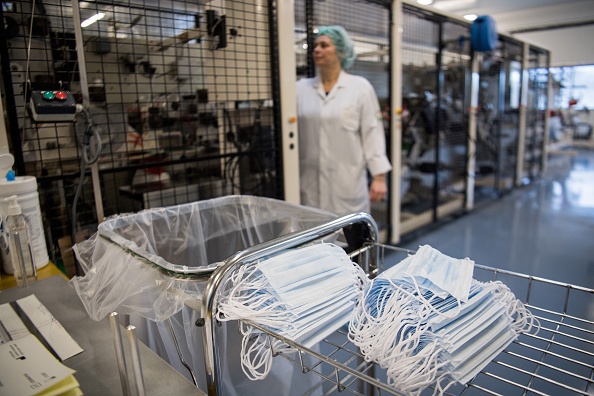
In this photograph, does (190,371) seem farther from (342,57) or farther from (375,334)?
(342,57)

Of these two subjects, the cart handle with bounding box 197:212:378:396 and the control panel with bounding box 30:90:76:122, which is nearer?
the cart handle with bounding box 197:212:378:396

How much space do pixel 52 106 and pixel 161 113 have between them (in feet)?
2.50

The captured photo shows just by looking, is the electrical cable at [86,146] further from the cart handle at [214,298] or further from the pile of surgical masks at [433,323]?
the pile of surgical masks at [433,323]

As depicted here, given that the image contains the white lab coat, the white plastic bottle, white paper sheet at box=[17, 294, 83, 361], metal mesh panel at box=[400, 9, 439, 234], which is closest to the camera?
white paper sheet at box=[17, 294, 83, 361]

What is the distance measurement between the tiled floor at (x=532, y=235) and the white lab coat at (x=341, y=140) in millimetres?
764

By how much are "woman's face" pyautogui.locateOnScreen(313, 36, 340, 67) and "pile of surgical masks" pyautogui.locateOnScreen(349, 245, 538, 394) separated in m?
1.96

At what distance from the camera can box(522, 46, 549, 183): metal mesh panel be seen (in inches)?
251

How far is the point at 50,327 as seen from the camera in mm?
875

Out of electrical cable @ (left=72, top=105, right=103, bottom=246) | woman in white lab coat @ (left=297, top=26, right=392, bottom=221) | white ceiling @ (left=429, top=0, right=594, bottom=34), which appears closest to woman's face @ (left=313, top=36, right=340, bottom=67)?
woman in white lab coat @ (left=297, top=26, right=392, bottom=221)

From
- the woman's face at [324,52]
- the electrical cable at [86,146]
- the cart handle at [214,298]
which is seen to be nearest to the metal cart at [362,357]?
the cart handle at [214,298]

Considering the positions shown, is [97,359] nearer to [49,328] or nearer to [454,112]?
[49,328]

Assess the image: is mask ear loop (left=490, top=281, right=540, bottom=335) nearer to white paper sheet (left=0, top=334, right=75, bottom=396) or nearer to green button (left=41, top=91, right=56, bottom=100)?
white paper sheet (left=0, top=334, right=75, bottom=396)

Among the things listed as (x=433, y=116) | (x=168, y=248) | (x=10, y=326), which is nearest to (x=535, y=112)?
(x=433, y=116)

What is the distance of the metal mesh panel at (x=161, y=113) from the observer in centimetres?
159
